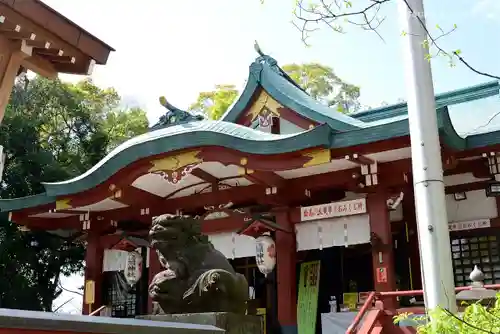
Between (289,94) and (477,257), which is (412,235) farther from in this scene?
(289,94)

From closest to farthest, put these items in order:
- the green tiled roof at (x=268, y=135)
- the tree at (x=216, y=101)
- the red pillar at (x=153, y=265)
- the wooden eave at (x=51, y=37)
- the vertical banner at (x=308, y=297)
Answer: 1. the wooden eave at (x=51, y=37)
2. the green tiled roof at (x=268, y=135)
3. the vertical banner at (x=308, y=297)
4. the red pillar at (x=153, y=265)
5. the tree at (x=216, y=101)

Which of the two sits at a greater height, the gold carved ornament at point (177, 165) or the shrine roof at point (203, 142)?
the shrine roof at point (203, 142)

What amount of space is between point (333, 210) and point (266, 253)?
1.61 metres

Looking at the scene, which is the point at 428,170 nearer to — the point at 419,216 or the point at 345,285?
the point at 419,216

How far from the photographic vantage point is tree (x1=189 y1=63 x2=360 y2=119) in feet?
90.5

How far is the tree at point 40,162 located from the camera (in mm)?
17281

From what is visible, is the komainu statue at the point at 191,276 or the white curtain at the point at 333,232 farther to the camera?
the white curtain at the point at 333,232

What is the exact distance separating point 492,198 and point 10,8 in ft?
28.3

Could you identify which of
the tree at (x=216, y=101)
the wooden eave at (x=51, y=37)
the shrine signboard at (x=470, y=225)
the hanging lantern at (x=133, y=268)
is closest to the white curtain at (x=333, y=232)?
the shrine signboard at (x=470, y=225)

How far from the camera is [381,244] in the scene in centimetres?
992

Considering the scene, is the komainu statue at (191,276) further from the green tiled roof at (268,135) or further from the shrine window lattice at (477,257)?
the shrine window lattice at (477,257)

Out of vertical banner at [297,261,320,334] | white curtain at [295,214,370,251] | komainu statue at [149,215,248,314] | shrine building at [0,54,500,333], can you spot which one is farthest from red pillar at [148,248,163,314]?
komainu statue at [149,215,248,314]

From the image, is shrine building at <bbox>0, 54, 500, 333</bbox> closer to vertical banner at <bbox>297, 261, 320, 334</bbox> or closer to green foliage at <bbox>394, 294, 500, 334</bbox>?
vertical banner at <bbox>297, 261, 320, 334</bbox>

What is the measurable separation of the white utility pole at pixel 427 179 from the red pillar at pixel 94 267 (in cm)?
1041
